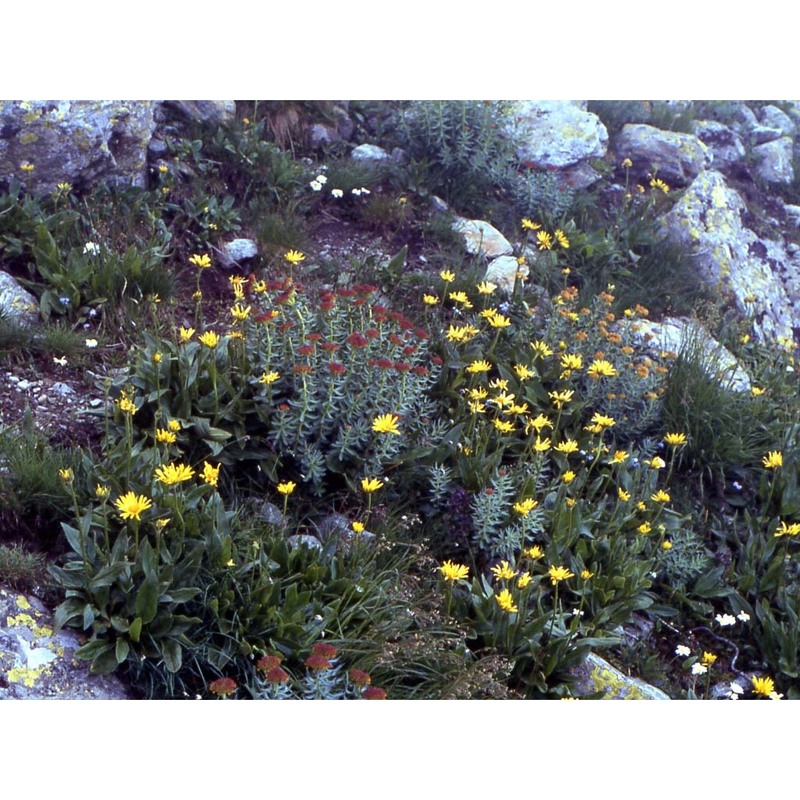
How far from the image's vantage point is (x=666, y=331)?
5141mm

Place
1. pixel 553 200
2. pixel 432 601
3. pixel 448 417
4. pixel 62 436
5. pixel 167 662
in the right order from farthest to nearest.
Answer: pixel 553 200 → pixel 448 417 → pixel 62 436 → pixel 432 601 → pixel 167 662

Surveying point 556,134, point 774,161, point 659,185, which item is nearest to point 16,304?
point 556,134

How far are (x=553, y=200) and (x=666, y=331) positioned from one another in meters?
1.17

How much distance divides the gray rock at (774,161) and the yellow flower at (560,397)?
390cm

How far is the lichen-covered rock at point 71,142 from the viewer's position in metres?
4.61

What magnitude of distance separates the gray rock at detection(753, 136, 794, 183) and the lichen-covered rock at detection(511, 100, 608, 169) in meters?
1.59

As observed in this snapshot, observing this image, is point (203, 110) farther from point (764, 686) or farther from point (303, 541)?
point (764, 686)

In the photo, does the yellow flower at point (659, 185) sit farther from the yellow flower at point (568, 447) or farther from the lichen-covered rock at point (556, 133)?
the yellow flower at point (568, 447)

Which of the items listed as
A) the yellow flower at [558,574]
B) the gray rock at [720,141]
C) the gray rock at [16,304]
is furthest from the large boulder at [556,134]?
the yellow flower at [558,574]

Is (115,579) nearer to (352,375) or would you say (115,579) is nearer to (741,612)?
(352,375)

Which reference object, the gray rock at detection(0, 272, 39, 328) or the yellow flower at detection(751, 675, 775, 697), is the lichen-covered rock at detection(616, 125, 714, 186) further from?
the gray rock at detection(0, 272, 39, 328)

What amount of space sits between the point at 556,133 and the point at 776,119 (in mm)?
2914

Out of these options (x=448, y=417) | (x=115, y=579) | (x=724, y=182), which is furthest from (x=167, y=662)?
(x=724, y=182)

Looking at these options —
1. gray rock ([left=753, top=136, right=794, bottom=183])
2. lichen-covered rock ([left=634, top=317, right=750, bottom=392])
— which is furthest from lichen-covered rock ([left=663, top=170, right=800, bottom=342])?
gray rock ([left=753, top=136, right=794, bottom=183])
